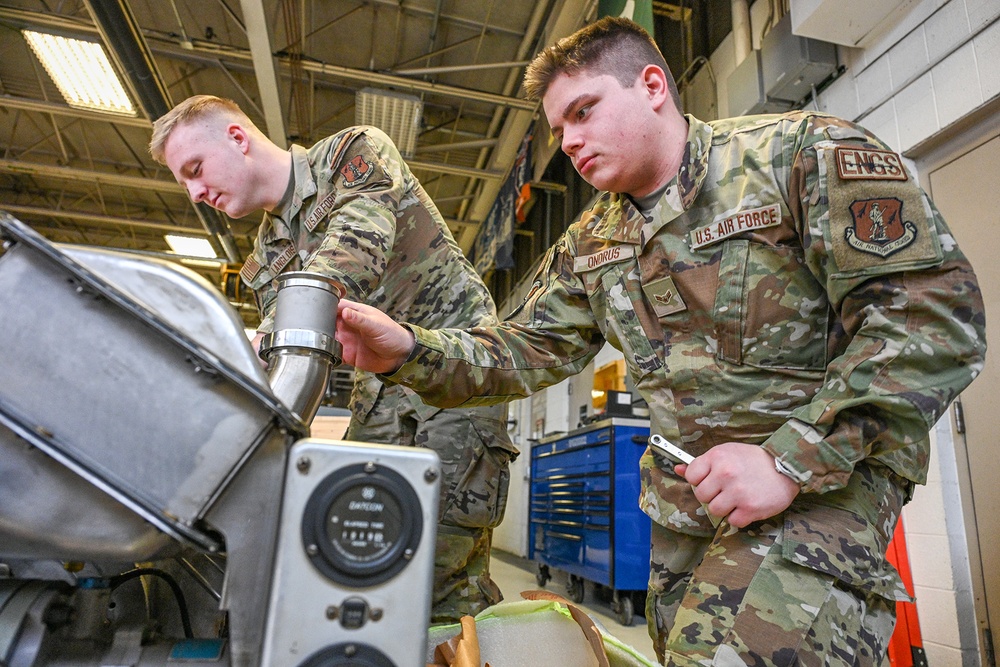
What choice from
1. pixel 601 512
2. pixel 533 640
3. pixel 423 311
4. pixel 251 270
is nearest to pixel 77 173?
pixel 251 270

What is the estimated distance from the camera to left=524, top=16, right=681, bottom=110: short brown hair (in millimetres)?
1111

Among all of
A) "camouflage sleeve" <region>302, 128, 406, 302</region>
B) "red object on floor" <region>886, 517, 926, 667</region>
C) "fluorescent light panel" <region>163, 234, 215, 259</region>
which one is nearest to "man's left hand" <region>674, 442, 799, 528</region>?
"camouflage sleeve" <region>302, 128, 406, 302</region>

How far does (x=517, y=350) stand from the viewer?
1.13 m

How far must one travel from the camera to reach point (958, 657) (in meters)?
1.87

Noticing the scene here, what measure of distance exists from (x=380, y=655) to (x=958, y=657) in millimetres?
2189

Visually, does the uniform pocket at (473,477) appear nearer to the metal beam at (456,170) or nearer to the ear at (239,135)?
Result: the ear at (239,135)

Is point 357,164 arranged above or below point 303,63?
below

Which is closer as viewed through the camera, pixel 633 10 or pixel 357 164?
pixel 357 164

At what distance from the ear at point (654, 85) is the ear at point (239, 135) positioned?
96cm

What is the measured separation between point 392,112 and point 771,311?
4245 millimetres

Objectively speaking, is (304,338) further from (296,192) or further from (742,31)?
(742,31)

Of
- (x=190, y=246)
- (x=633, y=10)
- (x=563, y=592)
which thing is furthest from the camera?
(x=190, y=246)

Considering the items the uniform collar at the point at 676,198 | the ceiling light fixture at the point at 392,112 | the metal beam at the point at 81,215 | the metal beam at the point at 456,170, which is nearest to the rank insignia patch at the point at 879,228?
the uniform collar at the point at 676,198

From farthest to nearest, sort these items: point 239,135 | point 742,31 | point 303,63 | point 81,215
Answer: point 81,215 → point 303,63 → point 742,31 → point 239,135
